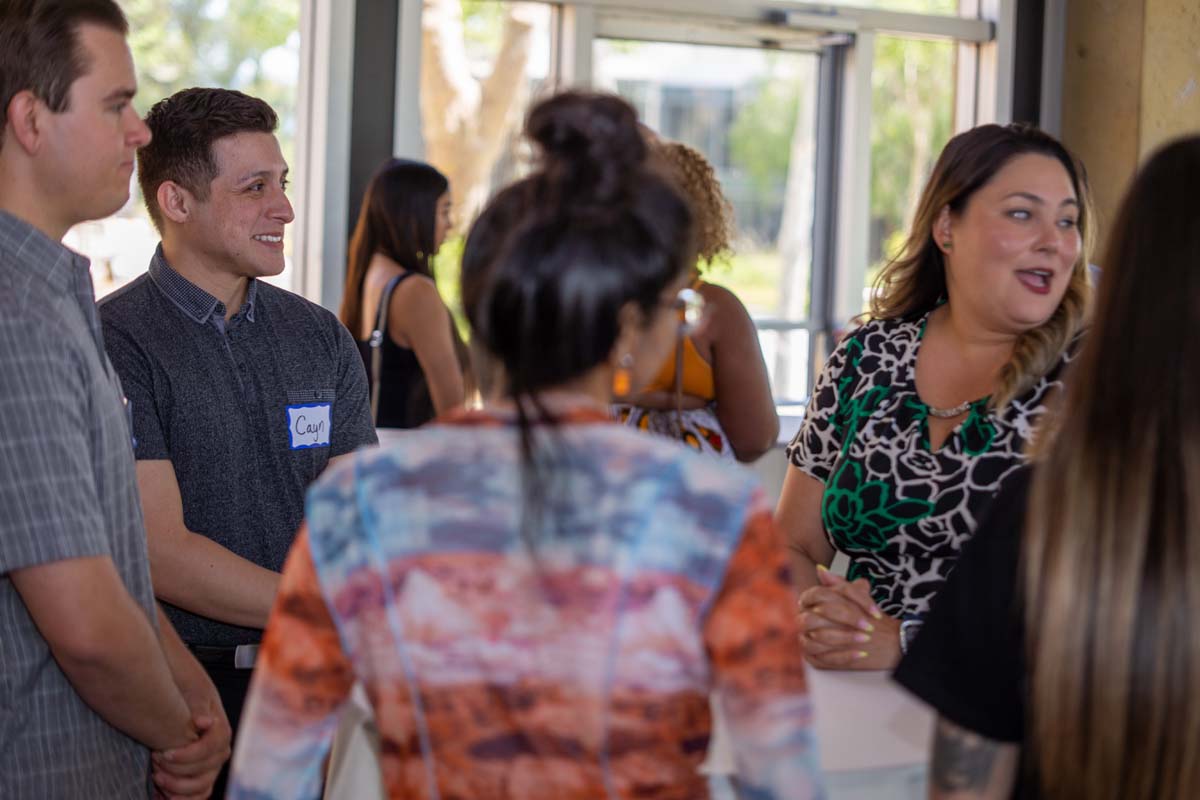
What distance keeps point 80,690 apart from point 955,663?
3.35ft

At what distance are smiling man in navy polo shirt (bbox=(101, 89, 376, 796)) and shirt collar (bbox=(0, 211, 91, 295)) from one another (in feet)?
1.54

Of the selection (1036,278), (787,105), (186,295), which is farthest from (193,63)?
(1036,278)

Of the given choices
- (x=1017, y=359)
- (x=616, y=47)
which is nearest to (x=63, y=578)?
(x=1017, y=359)

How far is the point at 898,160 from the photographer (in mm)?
5566

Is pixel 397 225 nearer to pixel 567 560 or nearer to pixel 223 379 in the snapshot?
pixel 223 379

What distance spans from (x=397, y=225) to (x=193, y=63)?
1300mm

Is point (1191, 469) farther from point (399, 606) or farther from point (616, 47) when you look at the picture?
point (616, 47)

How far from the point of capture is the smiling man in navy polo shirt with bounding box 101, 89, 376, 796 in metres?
1.98

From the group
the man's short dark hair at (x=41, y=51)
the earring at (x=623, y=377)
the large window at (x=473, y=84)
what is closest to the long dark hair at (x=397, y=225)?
the large window at (x=473, y=84)

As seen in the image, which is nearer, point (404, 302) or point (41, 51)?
point (41, 51)

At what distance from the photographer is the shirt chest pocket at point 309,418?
211 cm

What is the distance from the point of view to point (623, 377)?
107 centimetres

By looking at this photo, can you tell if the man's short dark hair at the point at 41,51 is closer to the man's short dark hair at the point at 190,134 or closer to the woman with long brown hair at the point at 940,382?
the man's short dark hair at the point at 190,134

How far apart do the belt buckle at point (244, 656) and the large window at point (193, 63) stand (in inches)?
101
